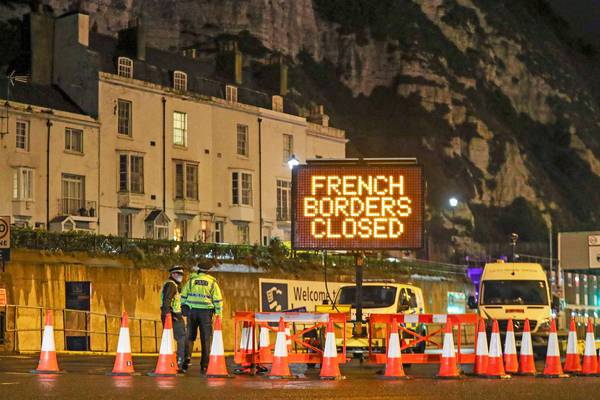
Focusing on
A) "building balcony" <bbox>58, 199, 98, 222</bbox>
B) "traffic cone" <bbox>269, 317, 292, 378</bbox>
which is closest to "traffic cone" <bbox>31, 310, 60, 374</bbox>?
"traffic cone" <bbox>269, 317, 292, 378</bbox>

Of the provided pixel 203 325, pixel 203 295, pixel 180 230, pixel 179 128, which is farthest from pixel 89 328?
pixel 179 128

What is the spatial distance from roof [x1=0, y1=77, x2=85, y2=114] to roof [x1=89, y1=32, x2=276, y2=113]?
257cm

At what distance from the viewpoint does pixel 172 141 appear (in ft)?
202

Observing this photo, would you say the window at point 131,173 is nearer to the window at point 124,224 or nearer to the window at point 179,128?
the window at point 124,224

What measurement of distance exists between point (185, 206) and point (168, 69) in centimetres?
849

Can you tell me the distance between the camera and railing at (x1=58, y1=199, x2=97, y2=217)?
5556 centimetres

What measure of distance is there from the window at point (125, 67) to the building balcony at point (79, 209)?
7.36m

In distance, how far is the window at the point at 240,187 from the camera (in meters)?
65.2

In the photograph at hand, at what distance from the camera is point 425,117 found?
364 feet

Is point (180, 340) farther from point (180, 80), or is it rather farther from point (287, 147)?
point (287, 147)

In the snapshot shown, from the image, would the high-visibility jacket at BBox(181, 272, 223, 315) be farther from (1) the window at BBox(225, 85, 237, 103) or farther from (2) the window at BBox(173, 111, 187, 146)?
(1) the window at BBox(225, 85, 237, 103)

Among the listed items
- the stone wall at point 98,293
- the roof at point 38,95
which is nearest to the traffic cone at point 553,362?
the stone wall at point 98,293

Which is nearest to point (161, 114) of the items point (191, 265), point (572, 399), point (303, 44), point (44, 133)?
point (44, 133)

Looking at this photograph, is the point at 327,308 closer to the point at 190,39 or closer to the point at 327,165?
the point at 327,165
